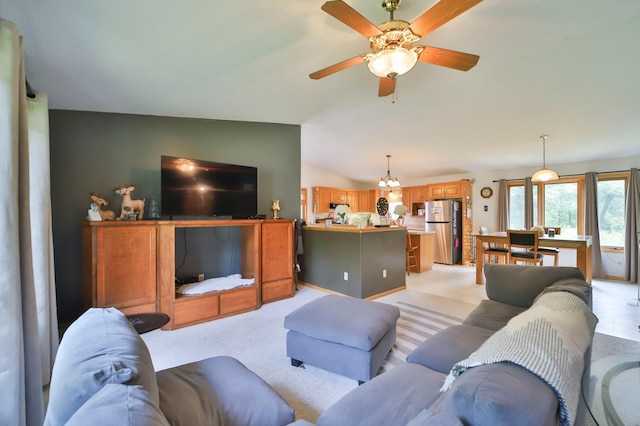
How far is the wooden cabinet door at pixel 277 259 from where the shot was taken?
3.78m

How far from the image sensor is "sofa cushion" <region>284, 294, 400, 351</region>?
1.95 m

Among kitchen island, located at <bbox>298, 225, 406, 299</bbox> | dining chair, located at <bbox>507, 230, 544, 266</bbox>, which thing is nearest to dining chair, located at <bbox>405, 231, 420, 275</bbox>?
kitchen island, located at <bbox>298, 225, 406, 299</bbox>

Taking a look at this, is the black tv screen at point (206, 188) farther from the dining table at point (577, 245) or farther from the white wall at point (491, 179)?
the white wall at point (491, 179)

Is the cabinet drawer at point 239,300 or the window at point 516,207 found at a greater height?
the window at point 516,207

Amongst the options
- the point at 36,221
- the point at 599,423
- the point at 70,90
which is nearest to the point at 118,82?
the point at 70,90

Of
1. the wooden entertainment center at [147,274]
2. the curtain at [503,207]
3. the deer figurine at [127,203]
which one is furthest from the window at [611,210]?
the deer figurine at [127,203]

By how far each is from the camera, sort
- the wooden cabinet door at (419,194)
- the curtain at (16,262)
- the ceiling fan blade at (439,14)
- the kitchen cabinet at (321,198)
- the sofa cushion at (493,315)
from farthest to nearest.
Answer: the kitchen cabinet at (321,198), the wooden cabinet door at (419,194), the sofa cushion at (493,315), the ceiling fan blade at (439,14), the curtain at (16,262)

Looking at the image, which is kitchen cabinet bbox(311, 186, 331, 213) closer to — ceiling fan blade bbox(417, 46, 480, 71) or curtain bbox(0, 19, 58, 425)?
ceiling fan blade bbox(417, 46, 480, 71)

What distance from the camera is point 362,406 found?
47.6 inches

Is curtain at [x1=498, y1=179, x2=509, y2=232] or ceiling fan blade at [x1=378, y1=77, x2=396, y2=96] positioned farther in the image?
curtain at [x1=498, y1=179, x2=509, y2=232]

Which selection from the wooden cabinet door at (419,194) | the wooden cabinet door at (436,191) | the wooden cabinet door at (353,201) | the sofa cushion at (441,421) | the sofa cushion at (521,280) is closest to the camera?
the sofa cushion at (441,421)

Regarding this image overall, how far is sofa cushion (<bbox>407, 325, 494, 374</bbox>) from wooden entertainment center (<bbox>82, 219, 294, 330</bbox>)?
2.41 meters

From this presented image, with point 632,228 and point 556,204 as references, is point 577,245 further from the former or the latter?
point 556,204

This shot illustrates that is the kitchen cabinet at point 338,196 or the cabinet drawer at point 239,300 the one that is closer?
the cabinet drawer at point 239,300
